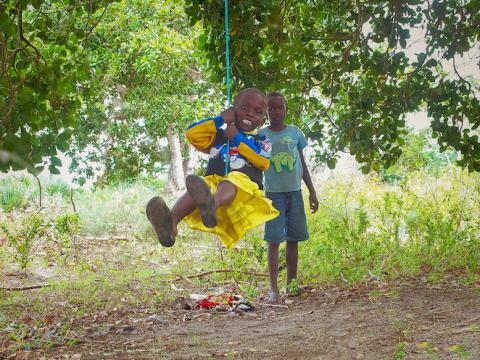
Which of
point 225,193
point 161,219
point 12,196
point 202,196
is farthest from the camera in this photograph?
point 12,196

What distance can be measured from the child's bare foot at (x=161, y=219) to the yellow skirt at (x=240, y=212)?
25cm

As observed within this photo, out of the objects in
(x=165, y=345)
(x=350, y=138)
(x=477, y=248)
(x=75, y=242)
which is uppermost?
(x=350, y=138)

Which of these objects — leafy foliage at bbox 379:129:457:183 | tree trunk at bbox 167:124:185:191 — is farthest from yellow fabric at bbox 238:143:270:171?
leafy foliage at bbox 379:129:457:183

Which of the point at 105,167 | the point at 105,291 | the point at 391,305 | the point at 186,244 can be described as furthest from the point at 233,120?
the point at 105,167

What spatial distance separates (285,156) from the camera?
4.63 m

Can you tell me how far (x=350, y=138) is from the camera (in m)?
5.28

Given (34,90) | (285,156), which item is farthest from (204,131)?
(34,90)

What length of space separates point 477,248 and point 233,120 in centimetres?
286

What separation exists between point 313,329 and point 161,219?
3.85ft

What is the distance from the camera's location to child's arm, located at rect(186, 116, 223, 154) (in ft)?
12.2

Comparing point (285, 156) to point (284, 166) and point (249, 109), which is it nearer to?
point (284, 166)

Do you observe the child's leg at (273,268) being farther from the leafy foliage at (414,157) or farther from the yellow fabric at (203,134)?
the leafy foliage at (414,157)

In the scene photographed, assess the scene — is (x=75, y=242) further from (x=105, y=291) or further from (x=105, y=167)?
(x=105, y=167)

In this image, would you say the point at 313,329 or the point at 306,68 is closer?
the point at 313,329
